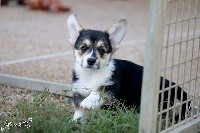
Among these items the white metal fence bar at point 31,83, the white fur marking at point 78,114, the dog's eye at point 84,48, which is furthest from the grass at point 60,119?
the white metal fence bar at point 31,83

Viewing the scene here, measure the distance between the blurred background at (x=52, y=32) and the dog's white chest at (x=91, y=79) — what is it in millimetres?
1847

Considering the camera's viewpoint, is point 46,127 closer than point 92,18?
Yes

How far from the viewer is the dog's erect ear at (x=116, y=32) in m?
4.82

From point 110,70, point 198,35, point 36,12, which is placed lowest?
point 36,12

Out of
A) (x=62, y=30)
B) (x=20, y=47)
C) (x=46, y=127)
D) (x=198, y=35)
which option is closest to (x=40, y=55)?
(x=20, y=47)

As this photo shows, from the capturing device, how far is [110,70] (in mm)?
4797

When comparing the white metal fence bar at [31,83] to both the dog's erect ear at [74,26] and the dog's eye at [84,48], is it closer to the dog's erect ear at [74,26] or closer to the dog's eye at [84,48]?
the dog's erect ear at [74,26]

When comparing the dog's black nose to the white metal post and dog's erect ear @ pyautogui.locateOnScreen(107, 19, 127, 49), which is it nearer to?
dog's erect ear @ pyautogui.locateOnScreen(107, 19, 127, 49)

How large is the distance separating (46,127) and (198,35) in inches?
58.6

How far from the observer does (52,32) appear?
30.7ft

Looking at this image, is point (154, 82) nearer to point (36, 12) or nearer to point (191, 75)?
point (191, 75)

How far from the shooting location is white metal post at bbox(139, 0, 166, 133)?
3869 millimetres

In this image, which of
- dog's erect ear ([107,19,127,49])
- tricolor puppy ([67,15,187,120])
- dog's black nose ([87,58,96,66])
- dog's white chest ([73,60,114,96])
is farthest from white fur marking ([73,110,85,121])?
dog's erect ear ([107,19,127,49])

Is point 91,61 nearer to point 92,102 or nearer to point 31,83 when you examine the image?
point 92,102
